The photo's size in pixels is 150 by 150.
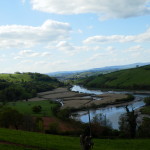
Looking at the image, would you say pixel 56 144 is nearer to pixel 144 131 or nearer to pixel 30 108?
pixel 144 131

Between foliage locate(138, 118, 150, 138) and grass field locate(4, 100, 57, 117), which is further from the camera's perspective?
grass field locate(4, 100, 57, 117)

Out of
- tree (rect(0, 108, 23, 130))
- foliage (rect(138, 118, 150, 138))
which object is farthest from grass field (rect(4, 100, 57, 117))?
foliage (rect(138, 118, 150, 138))

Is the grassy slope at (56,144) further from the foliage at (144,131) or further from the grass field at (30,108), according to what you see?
the grass field at (30,108)

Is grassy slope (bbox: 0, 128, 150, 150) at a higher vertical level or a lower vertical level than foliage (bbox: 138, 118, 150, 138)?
higher

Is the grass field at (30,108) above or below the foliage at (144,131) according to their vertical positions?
below

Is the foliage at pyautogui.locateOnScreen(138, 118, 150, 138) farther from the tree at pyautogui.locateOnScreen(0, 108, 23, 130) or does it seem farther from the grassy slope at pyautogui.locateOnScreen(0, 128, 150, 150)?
the tree at pyautogui.locateOnScreen(0, 108, 23, 130)

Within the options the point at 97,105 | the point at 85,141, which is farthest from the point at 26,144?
the point at 97,105

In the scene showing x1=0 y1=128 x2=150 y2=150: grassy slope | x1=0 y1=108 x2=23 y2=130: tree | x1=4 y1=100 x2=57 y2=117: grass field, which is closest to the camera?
x1=0 y1=128 x2=150 y2=150: grassy slope

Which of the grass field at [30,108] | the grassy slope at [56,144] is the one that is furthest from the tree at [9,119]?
the grass field at [30,108]

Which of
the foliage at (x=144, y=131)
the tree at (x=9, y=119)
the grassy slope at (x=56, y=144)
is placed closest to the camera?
the grassy slope at (x=56, y=144)

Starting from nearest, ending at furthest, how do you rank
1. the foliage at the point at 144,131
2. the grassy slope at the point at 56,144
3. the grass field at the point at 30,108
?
the grassy slope at the point at 56,144, the foliage at the point at 144,131, the grass field at the point at 30,108

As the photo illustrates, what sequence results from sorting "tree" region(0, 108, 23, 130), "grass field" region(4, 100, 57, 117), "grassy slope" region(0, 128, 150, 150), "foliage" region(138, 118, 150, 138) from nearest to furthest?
1. "grassy slope" region(0, 128, 150, 150)
2. "foliage" region(138, 118, 150, 138)
3. "tree" region(0, 108, 23, 130)
4. "grass field" region(4, 100, 57, 117)

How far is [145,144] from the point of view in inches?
1240

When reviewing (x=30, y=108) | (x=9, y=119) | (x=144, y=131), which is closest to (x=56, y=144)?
(x=144, y=131)
